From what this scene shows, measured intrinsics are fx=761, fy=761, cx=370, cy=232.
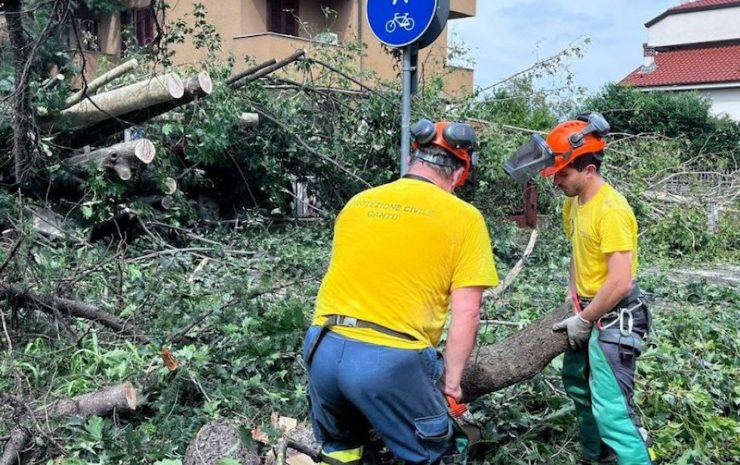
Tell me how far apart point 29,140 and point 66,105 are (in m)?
0.62

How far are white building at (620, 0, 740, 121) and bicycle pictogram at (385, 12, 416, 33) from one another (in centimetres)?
2947

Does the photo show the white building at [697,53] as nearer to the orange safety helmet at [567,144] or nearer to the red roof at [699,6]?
the red roof at [699,6]

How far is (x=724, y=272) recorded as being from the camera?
29.7 feet

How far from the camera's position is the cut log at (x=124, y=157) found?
292 inches

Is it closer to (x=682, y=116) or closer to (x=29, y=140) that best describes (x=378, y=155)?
(x=29, y=140)

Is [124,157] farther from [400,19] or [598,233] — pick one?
[598,233]

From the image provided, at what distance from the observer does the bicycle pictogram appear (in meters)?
4.27

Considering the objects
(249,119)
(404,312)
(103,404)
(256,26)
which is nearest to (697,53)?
(256,26)

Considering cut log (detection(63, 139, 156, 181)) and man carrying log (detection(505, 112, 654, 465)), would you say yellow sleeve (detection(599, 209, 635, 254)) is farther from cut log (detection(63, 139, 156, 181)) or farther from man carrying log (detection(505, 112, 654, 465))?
cut log (detection(63, 139, 156, 181))

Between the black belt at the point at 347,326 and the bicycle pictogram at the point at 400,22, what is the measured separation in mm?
2219

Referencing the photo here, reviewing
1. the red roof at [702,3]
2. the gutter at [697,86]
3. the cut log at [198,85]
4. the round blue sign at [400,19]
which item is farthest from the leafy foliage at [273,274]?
the red roof at [702,3]

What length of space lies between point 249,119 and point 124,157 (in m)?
1.48

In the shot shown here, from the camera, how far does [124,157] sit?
24.5 feet

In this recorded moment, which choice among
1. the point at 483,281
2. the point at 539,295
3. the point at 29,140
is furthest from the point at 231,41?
the point at 483,281
